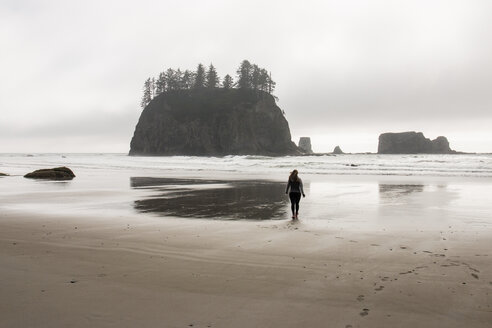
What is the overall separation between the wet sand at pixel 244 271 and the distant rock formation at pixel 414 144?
144 metres

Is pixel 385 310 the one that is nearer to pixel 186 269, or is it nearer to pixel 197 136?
pixel 186 269

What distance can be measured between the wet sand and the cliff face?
85468 mm

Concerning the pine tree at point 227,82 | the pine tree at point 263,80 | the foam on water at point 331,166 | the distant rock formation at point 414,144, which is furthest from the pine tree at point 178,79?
the distant rock formation at point 414,144

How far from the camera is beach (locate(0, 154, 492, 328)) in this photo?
4.36 metres

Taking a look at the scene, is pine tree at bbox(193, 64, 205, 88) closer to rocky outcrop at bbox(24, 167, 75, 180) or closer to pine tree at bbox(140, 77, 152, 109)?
pine tree at bbox(140, 77, 152, 109)

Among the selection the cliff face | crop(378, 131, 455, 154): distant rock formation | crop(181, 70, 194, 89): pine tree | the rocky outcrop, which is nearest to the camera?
the rocky outcrop

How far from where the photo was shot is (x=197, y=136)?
101500 mm

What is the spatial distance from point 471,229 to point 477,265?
12.0 feet

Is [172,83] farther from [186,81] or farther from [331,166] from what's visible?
[331,166]

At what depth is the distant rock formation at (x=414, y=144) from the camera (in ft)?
460

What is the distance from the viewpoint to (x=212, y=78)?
118 metres

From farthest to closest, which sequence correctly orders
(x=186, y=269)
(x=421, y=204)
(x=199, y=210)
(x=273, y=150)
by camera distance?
(x=273, y=150) < (x=421, y=204) < (x=199, y=210) < (x=186, y=269)

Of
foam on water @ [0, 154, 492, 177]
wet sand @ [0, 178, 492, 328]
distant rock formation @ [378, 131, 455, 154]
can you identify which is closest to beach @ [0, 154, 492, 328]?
wet sand @ [0, 178, 492, 328]

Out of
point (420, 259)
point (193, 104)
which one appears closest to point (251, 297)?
point (420, 259)
